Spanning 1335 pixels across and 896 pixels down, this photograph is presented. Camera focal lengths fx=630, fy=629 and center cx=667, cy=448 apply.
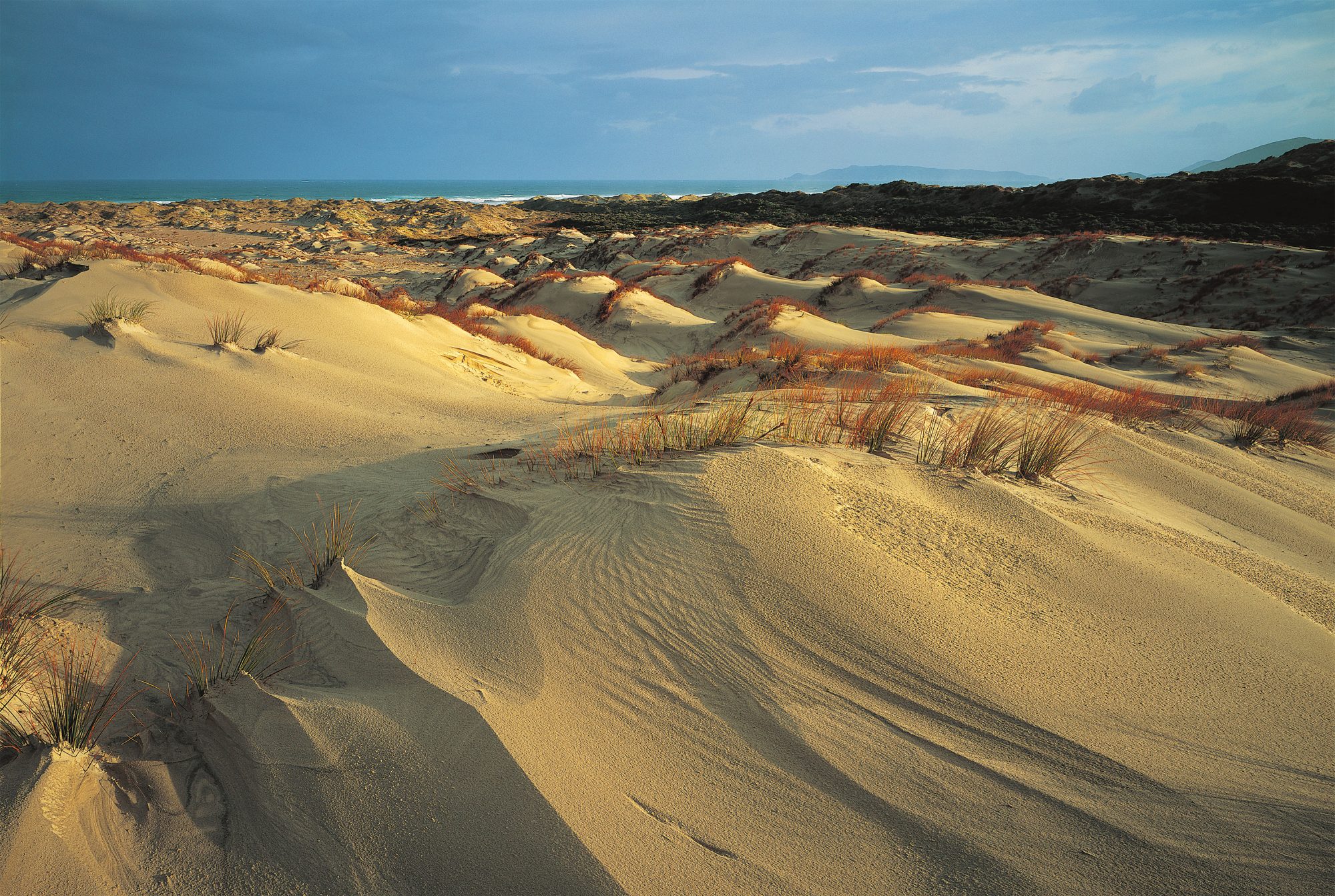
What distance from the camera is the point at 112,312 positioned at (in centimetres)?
597

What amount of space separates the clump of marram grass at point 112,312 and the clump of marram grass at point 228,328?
521 mm

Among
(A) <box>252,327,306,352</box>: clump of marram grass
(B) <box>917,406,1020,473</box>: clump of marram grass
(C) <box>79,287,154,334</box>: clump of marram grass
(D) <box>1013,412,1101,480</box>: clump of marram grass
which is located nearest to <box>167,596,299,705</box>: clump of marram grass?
(B) <box>917,406,1020,473</box>: clump of marram grass

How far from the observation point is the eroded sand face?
5.27 ft

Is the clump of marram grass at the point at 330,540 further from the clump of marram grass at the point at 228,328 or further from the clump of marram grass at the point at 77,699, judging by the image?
the clump of marram grass at the point at 228,328

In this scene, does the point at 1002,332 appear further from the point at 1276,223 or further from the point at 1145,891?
the point at 1276,223

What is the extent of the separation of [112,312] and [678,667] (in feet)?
22.4

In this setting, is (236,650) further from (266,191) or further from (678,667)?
(266,191)

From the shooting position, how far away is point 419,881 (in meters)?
1.56

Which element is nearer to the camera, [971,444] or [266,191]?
[971,444]

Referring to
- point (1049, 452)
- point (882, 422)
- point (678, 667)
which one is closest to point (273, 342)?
point (882, 422)

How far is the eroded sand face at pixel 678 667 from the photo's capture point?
1.61m

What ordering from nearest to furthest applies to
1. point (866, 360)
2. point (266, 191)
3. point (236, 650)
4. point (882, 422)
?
point (236, 650) → point (882, 422) → point (866, 360) → point (266, 191)

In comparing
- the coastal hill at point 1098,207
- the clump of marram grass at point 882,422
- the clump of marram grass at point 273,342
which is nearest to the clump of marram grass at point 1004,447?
the clump of marram grass at point 882,422

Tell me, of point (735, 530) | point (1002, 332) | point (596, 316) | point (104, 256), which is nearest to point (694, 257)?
point (596, 316)
